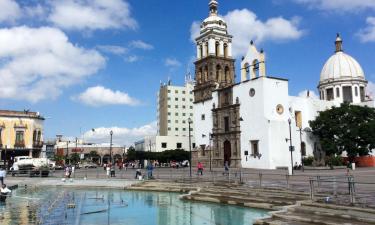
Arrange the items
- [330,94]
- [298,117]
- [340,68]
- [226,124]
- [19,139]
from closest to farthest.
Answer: [226,124], [298,117], [19,139], [340,68], [330,94]

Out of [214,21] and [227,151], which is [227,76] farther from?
[227,151]

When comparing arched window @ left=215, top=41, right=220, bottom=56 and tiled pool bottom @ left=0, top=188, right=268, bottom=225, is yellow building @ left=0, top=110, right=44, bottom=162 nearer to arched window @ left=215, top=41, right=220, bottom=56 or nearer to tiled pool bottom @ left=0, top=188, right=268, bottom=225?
arched window @ left=215, top=41, right=220, bottom=56

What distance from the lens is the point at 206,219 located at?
16953 mm

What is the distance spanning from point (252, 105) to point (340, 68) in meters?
32.2

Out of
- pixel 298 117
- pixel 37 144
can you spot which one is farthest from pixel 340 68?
pixel 37 144

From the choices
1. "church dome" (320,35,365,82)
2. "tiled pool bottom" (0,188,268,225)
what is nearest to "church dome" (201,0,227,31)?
"church dome" (320,35,365,82)

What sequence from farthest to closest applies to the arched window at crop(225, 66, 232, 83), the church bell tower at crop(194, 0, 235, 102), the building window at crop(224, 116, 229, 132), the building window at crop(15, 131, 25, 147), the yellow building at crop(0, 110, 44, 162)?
the arched window at crop(225, 66, 232, 83), the church bell tower at crop(194, 0, 235, 102), the building window at crop(15, 131, 25, 147), the yellow building at crop(0, 110, 44, 162), the building window at crop(224, 116, 229, 132)

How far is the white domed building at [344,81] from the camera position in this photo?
79394mm

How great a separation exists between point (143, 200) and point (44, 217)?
26.5 ft

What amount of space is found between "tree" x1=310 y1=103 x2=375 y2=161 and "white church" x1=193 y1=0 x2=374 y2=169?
169 inches

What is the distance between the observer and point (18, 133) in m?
67.0

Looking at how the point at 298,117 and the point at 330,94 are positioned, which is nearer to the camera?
the point at 298,117

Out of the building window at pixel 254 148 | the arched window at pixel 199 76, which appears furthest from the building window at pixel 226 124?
the arched window at pixel 199 76

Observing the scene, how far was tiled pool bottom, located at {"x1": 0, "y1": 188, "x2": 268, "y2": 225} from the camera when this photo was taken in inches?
645
